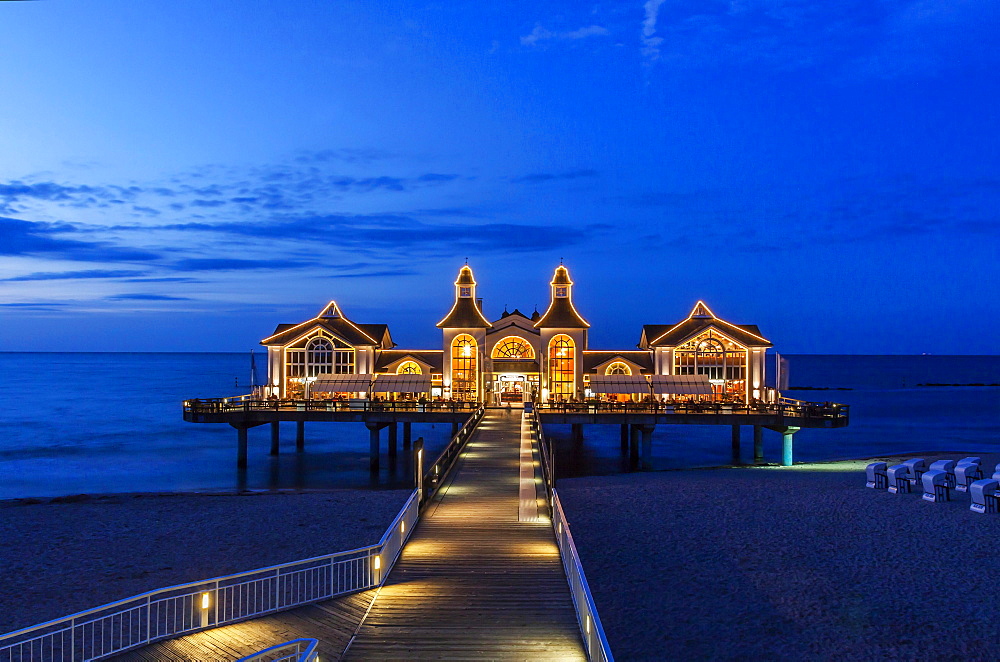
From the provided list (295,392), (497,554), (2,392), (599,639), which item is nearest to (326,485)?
(295,392)

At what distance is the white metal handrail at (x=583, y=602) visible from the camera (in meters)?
7.53

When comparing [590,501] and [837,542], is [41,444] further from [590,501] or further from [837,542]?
[837,542]

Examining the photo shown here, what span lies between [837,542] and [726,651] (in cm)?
718

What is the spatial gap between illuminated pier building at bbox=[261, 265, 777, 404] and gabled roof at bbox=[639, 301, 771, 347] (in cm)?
5

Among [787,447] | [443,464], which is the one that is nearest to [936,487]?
[787,447]

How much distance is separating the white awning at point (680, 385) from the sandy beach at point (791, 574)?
13.5 metres

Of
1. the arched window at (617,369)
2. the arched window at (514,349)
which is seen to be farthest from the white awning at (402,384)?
the arched window at (617,369)

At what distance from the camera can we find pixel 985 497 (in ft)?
61.3

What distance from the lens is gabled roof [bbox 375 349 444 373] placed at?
41.6m

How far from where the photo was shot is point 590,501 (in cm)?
2298

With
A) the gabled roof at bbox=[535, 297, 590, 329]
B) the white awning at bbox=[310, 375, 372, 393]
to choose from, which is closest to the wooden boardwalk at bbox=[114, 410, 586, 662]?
the white awning at bbox=[310, 375, 372, 393]

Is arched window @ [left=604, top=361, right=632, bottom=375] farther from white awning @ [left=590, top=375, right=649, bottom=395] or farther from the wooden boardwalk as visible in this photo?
the wooden boardwalk

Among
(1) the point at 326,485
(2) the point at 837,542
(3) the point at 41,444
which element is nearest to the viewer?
(2) the point at 837,542

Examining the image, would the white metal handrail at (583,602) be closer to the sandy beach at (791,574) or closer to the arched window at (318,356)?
the sandy beach at (791,574)
